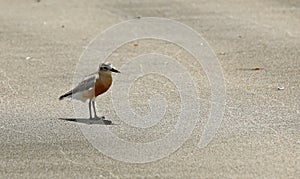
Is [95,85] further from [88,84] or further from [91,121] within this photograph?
[91,121]

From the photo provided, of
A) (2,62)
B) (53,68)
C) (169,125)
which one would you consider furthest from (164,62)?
(169,125)

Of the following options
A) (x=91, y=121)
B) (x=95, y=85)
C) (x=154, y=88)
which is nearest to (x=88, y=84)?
(x=95, y=85)

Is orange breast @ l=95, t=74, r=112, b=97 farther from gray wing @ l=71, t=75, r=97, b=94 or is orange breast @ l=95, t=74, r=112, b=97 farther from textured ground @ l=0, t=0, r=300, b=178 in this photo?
textured ground @ l=0, t=0, r=300, b=178

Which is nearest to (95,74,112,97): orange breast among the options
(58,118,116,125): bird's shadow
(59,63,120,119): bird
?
(59,63,120,119): bird

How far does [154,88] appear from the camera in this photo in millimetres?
8562

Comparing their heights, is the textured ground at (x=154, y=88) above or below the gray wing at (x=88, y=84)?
below

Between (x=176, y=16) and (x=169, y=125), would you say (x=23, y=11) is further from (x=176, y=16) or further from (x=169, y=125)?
(x=169, y=125)

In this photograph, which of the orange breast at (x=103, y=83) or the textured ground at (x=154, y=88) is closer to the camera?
the textured ground at (x=154, y=88)

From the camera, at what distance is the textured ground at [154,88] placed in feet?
20.1

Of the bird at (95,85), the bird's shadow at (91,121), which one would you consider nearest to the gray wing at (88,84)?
the bird at (95,85)

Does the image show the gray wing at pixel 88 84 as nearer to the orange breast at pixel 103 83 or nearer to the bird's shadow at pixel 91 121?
the orange breast at pixel 103 83

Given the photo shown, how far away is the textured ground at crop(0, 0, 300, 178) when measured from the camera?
6.14 m

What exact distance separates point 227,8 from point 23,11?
12.3 feet

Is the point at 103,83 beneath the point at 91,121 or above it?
above
